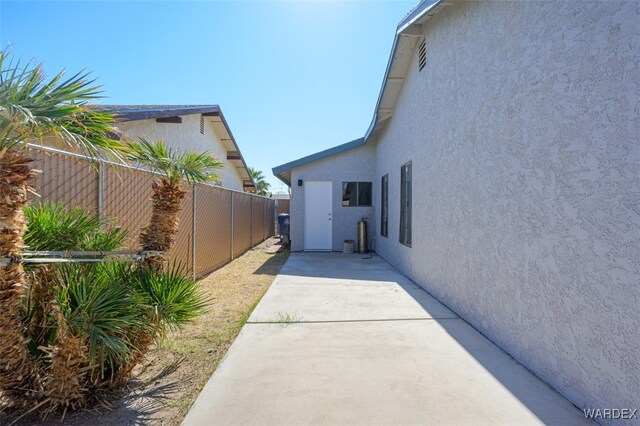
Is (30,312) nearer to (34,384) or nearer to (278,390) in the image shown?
(34,384)

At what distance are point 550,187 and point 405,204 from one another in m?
5.24

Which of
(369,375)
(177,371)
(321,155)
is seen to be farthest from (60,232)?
(321,155)

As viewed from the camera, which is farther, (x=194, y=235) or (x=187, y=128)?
(x=187, y=128)

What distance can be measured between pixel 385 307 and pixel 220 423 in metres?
3.40

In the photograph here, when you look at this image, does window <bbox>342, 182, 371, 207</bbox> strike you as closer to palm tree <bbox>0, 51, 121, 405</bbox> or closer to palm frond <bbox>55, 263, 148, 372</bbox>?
palm frond <bbox>55, 263, 148, 372</bbox>

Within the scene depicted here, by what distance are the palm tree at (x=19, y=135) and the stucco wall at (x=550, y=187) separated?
351cm

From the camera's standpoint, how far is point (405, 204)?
833 cm

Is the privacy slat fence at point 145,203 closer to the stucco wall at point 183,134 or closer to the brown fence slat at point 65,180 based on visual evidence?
the brown fence slat at point 65,180

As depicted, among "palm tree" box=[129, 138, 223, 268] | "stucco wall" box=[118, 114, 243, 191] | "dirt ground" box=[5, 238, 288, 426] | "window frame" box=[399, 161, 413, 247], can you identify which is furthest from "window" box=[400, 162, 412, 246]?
"palm tree" box=[129, 138, 223, 268]

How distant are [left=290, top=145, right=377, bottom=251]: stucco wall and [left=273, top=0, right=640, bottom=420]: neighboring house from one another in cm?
573

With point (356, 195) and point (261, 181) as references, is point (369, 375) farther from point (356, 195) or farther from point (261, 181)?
point (261, 181)

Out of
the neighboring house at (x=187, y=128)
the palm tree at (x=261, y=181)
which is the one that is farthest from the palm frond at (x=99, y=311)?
the palm tree at (x=261, y=181)

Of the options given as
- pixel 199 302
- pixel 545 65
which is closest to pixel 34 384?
pixel 199 302

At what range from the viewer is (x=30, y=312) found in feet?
8.30
